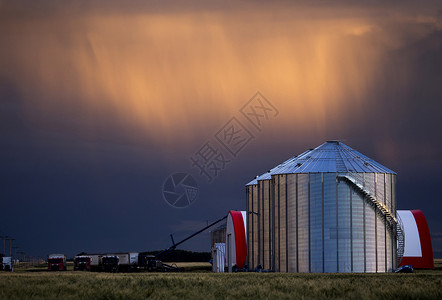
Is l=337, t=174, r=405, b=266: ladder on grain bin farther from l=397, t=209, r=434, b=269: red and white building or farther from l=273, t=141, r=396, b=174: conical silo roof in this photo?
l=397, t=209, r=434, b=269: red and white building

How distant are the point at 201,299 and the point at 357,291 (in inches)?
344

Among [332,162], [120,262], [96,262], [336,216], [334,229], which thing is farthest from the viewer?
[96,262]

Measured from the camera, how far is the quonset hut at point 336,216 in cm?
6875

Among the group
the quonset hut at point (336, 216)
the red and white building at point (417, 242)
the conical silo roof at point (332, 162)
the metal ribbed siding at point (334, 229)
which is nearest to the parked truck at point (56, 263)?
the quonset hut at point (336, 216)

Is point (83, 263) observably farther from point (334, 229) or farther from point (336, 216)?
point (336, 216)

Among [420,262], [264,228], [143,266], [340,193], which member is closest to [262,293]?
[340,193]

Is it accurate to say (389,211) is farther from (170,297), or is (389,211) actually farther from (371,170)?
(170,297)

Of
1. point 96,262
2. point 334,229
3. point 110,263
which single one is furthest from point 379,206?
point 96,262

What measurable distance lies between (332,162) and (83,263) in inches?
1766

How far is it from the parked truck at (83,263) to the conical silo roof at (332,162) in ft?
121

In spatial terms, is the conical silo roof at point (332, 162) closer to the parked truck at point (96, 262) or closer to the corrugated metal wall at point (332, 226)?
the corrugated metal wall at point (332, 226)

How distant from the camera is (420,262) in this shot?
88.5 metres

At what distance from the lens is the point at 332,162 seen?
72250mm

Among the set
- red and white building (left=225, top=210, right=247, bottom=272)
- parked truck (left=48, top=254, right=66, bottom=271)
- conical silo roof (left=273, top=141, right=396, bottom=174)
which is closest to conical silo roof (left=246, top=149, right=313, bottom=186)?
conical silo roof (left=273, top=141, right=396, bottom=174)
